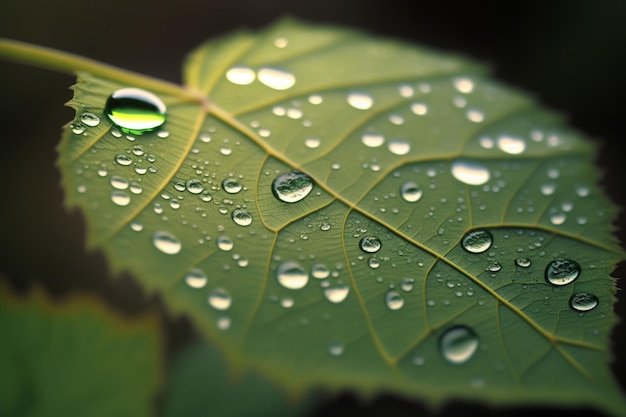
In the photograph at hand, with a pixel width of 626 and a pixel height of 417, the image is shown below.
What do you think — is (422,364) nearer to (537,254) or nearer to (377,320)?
(377,320)

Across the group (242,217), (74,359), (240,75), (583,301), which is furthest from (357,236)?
(74,359)

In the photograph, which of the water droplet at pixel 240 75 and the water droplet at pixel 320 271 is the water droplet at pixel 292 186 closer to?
the water droplet at pixel 320 271

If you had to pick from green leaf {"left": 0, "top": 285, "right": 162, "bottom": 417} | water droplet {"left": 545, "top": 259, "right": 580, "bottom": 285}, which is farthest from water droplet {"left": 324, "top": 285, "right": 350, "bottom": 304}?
green leaf {"left": 0, "top": 285, "right": 162, "bottom": 417}

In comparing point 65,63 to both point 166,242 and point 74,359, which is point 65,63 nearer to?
point 166,242

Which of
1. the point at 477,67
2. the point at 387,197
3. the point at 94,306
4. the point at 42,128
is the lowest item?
the point at 387,197

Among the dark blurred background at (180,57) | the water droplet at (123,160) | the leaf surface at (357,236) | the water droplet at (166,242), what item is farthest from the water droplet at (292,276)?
the dark blurred background at (180,57)

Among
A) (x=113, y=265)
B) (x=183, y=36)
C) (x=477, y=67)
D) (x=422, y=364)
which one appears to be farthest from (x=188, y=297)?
(x=183, y=36)
